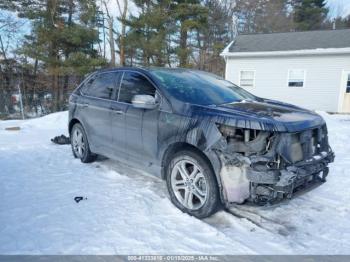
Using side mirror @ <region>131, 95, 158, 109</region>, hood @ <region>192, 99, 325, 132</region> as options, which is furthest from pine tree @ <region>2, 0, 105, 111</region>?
hood @ <region>192, 99, 325, 132</region>

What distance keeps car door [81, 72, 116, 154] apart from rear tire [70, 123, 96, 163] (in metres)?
0.22

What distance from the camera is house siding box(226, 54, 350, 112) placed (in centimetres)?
1562

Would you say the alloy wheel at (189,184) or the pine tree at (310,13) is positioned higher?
the pine tree at (310,13)

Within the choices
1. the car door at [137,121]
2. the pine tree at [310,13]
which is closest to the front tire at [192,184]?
the car door at [137,121]

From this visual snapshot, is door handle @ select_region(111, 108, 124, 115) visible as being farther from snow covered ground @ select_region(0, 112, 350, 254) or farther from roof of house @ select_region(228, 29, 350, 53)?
roof of house @ select_region(228, 29, 350, 53)

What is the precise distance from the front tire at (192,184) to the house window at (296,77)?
14.6 meters

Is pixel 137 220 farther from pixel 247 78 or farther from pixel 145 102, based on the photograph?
pixel 247 78

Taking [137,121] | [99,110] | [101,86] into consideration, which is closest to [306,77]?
[101,86]

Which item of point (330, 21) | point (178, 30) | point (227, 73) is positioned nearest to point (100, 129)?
point (227, 73)

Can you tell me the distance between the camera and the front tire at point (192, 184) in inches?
137

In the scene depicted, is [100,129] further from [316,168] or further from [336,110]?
[336,110]

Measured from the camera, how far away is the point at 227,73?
1797cm

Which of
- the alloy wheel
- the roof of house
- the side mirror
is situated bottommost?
the alloy wheel

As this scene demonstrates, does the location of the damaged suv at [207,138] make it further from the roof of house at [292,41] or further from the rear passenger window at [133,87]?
the roof of house at [292,41]
